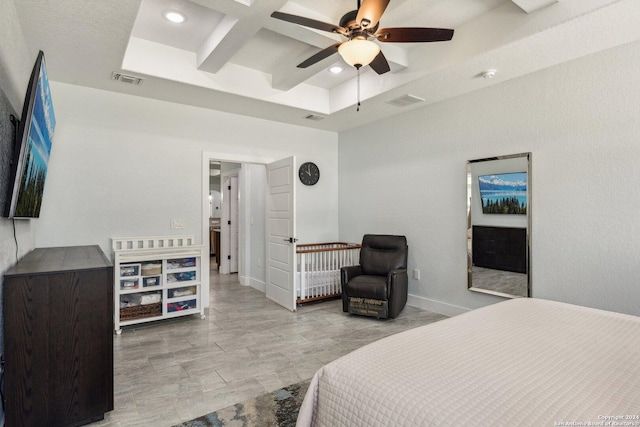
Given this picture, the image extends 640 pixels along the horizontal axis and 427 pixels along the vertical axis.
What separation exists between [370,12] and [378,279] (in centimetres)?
291

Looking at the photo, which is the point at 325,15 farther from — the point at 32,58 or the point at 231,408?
the point at 231,408

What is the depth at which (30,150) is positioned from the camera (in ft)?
6.37

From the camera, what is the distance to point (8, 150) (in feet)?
6.14

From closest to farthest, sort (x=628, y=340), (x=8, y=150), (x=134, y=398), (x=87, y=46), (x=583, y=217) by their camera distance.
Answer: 1. (x=628, y=340)
2. (x=8, y=150)
3. (x=134, y=398)
4. (x=87, y=46)
5. (x=583, y=217)

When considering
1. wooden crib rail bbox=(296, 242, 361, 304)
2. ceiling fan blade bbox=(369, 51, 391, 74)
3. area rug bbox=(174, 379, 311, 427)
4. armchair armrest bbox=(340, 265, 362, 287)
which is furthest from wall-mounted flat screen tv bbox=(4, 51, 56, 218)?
armchair armrest bbox=(340, 265, 362, 287)

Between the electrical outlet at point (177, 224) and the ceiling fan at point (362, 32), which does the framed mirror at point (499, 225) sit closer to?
the ceiling fan at point (362, 32)

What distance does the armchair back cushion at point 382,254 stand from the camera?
14.1ft

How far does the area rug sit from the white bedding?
3.00 feet

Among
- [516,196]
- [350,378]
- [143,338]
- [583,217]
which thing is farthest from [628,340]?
[143,338]

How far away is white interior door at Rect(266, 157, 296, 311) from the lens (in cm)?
436

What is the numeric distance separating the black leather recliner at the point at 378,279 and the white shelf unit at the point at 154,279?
1798mm

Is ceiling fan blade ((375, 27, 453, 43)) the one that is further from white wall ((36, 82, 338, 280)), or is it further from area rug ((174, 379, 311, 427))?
white wall ((36, 82, 338, 280))

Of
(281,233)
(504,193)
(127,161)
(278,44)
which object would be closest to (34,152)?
(127,161)

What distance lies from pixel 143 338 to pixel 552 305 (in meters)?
3.54
